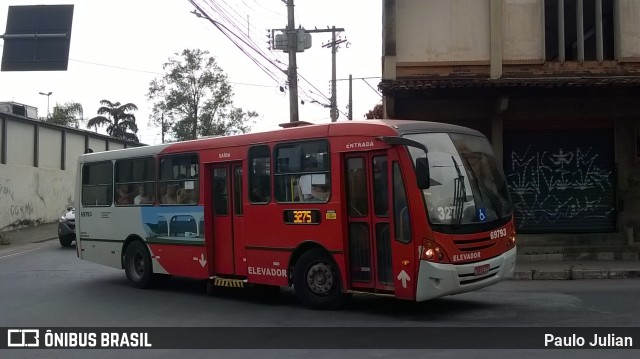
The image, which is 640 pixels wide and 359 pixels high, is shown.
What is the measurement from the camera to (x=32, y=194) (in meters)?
30.2

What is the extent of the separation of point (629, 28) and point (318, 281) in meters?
10.7

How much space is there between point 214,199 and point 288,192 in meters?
1.88

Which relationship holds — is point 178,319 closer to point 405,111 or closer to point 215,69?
point 405,111

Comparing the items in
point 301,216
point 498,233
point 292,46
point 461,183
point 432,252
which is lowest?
point 432,252

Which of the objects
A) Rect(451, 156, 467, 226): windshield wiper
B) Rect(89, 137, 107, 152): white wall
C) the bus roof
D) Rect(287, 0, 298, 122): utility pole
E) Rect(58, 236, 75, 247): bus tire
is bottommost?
Rect(58, 236, 75, 247): bus tire

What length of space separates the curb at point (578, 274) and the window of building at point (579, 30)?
17.4 ft

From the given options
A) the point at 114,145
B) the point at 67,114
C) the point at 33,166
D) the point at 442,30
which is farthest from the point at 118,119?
the point at 442,30

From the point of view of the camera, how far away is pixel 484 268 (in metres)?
8.67

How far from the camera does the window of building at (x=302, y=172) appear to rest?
30.9 ft

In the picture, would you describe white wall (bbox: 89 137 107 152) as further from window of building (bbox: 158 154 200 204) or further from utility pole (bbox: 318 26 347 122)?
window of building (bbox: 158 154 200 204)

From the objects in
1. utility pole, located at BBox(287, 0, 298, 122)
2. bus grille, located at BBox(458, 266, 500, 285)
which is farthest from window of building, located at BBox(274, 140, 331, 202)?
utility pole, located at BBox(287, 0, 298, 122)

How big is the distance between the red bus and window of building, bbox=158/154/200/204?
2 centimetres

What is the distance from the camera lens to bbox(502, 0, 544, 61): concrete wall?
1531cm

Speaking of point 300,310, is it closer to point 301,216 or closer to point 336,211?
point 301,216
